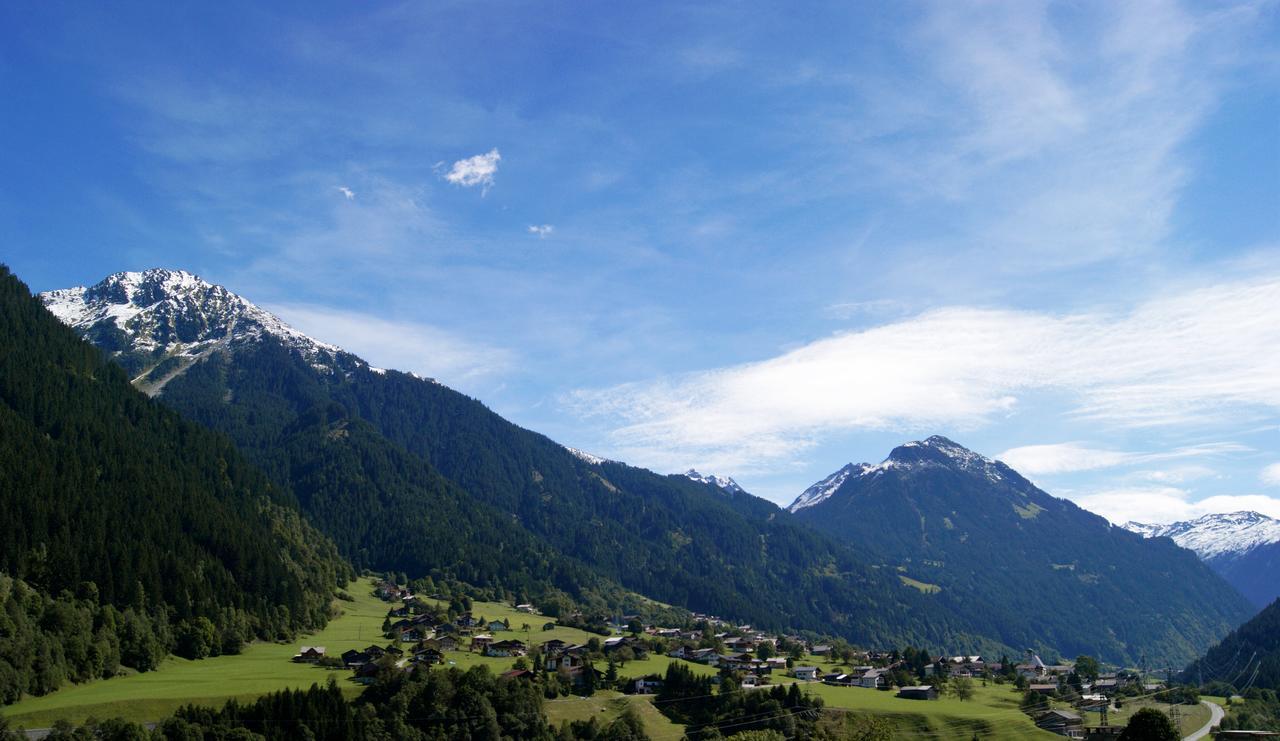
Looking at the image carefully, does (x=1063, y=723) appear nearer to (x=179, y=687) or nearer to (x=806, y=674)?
(x=806, y=674)

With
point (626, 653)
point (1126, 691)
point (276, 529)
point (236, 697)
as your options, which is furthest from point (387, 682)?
point (1126, 691)

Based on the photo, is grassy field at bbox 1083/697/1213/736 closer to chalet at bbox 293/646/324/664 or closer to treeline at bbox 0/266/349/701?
chalet at bbox 293/646/324/664

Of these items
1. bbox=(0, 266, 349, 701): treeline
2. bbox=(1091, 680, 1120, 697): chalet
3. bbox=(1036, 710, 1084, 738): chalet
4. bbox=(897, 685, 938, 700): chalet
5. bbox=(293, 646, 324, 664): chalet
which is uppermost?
bbox=(0, 266, 349, 701): treeline

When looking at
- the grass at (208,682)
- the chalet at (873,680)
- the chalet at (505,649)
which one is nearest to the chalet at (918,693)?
the chalet at (873,680)

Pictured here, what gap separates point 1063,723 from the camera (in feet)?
389

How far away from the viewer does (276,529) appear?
196 metres

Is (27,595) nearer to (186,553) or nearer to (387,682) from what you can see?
(186,553)

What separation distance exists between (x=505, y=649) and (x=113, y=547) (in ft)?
209

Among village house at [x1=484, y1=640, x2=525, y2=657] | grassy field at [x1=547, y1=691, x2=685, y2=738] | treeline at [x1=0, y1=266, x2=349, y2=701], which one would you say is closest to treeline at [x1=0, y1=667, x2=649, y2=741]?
grassy field at [x1=547, y1=691, x2=685, y2=738]

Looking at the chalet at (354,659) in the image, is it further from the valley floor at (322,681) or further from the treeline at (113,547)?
the treeline at (113,547)

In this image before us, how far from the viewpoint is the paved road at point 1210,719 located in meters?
116

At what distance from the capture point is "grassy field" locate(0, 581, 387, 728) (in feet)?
307

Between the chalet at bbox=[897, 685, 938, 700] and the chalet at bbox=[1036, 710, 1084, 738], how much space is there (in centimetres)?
1740

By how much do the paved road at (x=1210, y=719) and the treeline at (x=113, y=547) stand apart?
131448 mm
